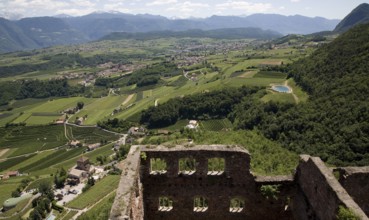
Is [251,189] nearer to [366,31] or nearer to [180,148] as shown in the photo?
[180,148]

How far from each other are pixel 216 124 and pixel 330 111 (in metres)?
49.2

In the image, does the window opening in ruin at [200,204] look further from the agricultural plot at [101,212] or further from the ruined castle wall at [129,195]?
the agricultural plot at [101,212]

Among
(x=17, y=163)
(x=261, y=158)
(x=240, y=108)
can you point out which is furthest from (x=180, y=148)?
(x=17, y=163)

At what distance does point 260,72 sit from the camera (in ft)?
457

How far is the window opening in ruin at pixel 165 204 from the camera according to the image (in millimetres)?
18016

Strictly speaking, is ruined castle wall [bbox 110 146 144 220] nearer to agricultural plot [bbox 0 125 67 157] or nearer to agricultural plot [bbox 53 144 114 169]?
agricultural plot [bbox 53 144 114 169]

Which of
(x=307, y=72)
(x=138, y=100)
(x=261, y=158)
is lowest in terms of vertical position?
(x=138, y=100)

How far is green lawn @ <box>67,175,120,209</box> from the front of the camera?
78.0m

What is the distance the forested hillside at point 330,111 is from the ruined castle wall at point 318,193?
124ft

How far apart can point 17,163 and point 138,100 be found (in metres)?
66.3

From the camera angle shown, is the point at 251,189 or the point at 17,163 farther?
the point at 17,163

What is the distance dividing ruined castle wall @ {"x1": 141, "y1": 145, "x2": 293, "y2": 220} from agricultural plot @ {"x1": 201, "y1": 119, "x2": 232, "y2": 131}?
88099 mm

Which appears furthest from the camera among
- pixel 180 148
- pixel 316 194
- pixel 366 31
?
pixel 366 31

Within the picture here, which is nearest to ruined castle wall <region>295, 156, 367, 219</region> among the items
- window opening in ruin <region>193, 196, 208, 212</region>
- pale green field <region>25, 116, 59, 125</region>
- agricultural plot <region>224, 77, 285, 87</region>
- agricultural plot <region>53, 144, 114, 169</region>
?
window opening in ruin <region>193, 196, 208, 212</region>
